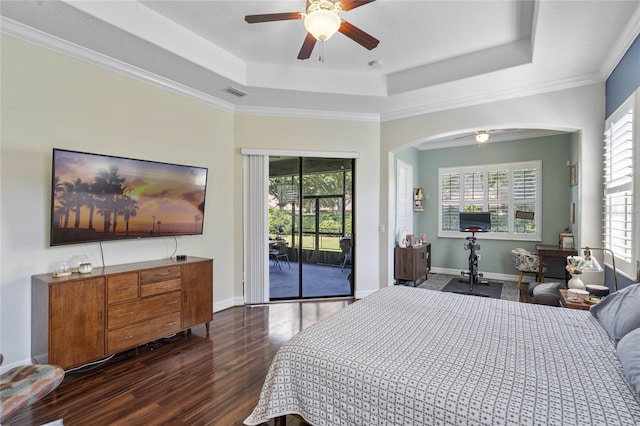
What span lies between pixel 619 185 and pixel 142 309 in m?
4.60

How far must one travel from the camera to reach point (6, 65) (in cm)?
247

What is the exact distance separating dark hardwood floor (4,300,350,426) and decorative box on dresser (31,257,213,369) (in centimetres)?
19

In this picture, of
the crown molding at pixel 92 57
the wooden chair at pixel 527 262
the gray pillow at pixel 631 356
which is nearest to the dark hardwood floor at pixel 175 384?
the gray pillow at pixel 631 356

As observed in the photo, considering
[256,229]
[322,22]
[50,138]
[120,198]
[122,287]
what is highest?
[322,22]

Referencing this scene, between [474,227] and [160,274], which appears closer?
[160,274]

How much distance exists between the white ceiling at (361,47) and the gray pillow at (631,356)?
7.51ft

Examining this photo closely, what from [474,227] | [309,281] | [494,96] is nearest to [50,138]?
[309,281]

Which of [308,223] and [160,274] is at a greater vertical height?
[308,223]

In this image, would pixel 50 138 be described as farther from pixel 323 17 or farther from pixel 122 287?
pixel 323 17

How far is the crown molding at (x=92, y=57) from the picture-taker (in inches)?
98.2

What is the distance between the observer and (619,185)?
2785mm

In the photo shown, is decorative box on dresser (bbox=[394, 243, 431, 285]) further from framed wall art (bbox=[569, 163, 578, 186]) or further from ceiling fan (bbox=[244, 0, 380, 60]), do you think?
ceiling fan (bbox=[244, 0, 380, 60])

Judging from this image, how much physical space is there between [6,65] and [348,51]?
10.2 ft

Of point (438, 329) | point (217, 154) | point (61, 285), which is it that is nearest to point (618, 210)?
point (438, 329)
